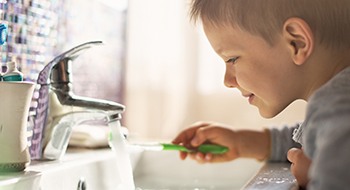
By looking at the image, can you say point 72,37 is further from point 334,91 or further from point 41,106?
point 334,91

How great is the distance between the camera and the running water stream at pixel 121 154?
90 centimetres

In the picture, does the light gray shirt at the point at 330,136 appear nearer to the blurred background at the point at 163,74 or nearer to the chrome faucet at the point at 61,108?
the chrome faucet at the point at 61,108

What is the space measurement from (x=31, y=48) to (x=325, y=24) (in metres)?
0.48

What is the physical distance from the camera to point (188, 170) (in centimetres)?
118

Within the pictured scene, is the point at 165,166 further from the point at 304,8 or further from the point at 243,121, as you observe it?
the point at 304,8

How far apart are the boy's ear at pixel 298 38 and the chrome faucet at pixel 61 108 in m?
0.28

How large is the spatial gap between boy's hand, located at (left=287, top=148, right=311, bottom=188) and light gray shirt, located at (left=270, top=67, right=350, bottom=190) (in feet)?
0.55

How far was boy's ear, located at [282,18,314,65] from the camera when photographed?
2.38ft

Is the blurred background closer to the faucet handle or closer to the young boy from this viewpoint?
the faucet handle

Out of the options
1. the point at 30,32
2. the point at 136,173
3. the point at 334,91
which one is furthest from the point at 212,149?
the point at 334,91

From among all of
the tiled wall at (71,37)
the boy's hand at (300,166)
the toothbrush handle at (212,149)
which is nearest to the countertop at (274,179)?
the boy's hand at (300,166)

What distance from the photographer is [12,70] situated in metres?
0.77

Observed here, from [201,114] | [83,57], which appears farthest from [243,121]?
[83,57]

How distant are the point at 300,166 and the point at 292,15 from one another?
0.19 m
